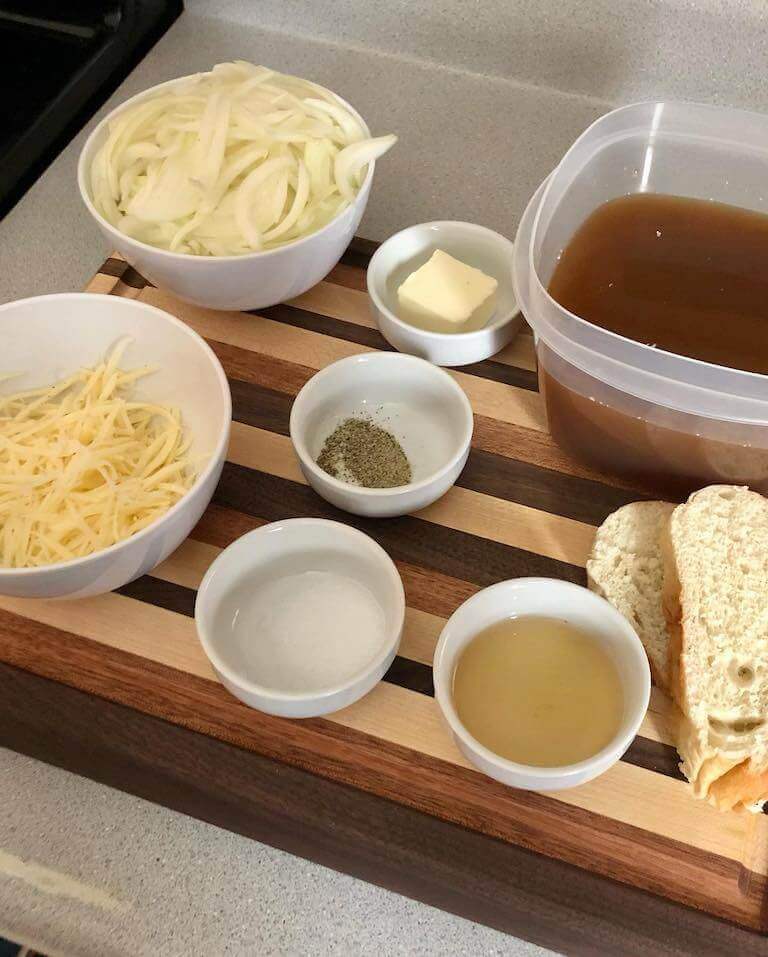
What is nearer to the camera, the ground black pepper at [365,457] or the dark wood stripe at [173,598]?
the dark wood stripe at [173,598]

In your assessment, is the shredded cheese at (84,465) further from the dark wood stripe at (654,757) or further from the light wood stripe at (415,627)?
the dark wood stripe at (654,757)

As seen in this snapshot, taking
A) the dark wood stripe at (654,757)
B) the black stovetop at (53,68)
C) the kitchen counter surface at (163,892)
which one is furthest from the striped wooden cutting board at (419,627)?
the black stovetop at (53,68)

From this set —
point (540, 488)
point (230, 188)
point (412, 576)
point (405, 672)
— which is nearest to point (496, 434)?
point (540, 488)

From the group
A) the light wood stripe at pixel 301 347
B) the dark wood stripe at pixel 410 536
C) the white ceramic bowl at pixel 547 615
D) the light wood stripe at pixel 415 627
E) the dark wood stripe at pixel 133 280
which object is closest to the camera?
the white ceramic bowl at pixel 547 615

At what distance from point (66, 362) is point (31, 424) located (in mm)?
127

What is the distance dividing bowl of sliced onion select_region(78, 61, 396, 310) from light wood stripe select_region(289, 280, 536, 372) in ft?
0.20

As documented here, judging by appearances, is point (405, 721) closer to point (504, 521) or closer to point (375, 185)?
point (504, 521)

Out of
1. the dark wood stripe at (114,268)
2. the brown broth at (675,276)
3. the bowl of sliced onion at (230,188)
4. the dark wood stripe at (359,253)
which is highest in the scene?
the bowl of sliced onion at (230,188)

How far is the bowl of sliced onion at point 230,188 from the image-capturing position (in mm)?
1170

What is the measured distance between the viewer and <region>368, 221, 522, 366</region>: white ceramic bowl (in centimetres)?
123

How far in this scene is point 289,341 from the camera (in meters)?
1.29

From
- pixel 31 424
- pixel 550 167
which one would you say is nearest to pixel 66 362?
pixel 31 424

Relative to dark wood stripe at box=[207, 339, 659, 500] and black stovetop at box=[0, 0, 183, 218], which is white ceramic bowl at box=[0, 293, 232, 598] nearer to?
dark wood stripe at box=[207, 339, 659, 500]

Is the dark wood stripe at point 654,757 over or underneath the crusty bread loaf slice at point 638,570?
underneath
